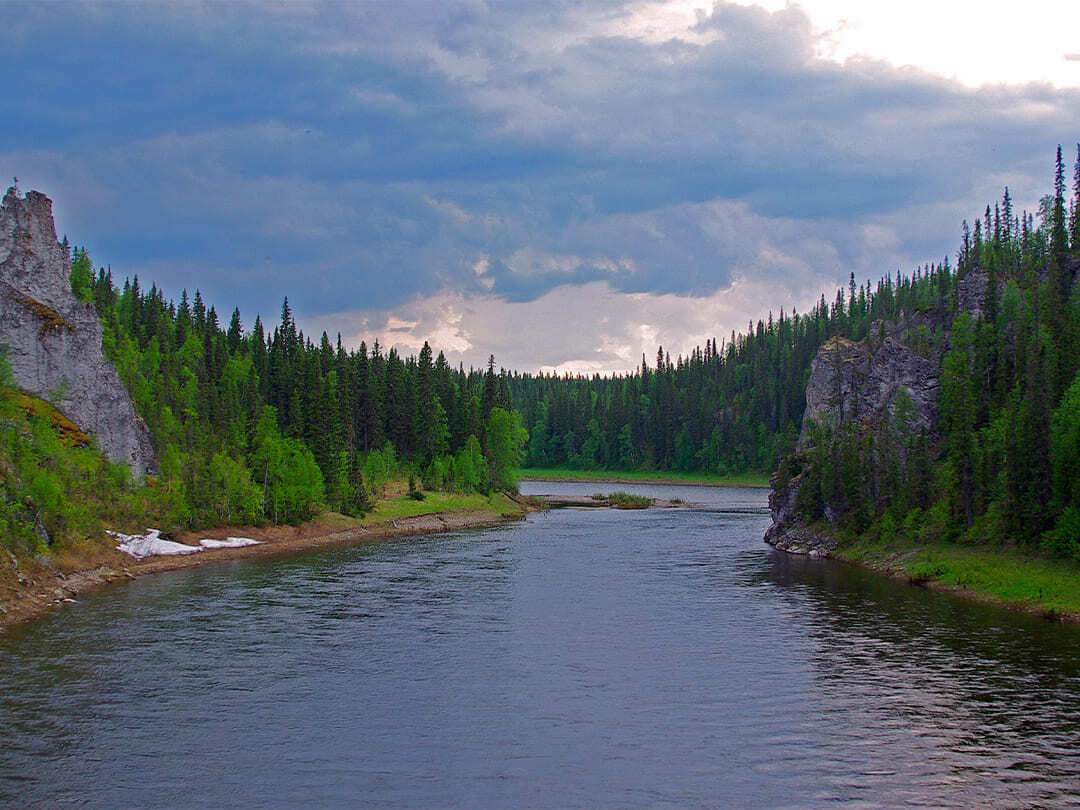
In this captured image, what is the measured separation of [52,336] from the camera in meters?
81.6

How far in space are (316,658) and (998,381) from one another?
78467mm

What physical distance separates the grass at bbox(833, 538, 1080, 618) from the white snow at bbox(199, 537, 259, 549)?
57763 mm

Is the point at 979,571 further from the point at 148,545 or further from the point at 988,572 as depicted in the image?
the point at 148,545

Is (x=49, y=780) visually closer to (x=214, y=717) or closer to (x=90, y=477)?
(x=214, y=717)

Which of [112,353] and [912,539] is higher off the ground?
[112,353]

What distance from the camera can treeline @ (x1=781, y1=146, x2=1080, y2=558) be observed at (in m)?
61.3

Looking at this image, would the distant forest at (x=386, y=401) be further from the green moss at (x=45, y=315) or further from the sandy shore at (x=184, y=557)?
the green moss at (x=45, y=315)

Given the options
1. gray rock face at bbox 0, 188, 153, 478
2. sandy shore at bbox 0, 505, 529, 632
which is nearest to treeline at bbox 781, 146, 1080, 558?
sandy shore at bbox 0, 505, 529, 632

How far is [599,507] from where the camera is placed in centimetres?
15262

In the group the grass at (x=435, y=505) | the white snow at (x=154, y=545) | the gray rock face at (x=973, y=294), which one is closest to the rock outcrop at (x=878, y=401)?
the gray rock face at (x=973, y=294)

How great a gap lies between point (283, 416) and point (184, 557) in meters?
76.2

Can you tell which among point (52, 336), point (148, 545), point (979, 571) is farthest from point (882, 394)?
point (52, 336)

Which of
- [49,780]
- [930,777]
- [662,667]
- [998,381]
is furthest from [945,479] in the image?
[49,780]

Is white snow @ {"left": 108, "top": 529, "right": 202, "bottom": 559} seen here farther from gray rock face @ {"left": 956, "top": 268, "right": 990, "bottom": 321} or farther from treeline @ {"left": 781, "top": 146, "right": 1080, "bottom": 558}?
gray rock face @ {"left": 956, "top": 268, "right": 990, "bottom": 321}
